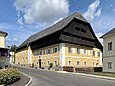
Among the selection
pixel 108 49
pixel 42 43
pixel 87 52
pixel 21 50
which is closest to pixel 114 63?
pixel 108 49

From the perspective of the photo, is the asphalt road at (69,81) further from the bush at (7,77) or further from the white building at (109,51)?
the white building at (109,51)

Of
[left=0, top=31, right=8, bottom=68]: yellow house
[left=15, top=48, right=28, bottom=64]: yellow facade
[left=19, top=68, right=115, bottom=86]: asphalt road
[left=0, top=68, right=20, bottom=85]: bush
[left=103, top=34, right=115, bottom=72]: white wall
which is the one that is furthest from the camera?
[left=15, top=48, right=28, bottom=64]: yellow facade

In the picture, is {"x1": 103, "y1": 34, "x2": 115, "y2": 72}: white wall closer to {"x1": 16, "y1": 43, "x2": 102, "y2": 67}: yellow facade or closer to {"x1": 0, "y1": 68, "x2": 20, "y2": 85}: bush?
{"x1": 16, "y1": 43, "x2": 102, "y2": 67}: yellow facade

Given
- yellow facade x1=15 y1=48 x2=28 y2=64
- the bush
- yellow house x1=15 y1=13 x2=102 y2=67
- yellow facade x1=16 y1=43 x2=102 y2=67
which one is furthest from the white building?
yellow facade x1=15 y1=48 x2=28 y2=64

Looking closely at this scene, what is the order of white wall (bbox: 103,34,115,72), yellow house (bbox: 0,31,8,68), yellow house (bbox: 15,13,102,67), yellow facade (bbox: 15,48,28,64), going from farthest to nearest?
yellow facade (bbox: 15,48,28,64)
yellow house (bbox: 15,13,102,67)
white wall (bbox: 103,34,115,72)
yellow house (bbox: 0,31,8,68)

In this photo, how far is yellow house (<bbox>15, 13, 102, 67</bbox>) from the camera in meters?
46.8

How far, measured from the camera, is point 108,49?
35938 mm

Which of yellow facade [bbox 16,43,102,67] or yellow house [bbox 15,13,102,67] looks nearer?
yellow house [bbox 15,13,102,67]

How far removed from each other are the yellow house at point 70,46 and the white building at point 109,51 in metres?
12.1

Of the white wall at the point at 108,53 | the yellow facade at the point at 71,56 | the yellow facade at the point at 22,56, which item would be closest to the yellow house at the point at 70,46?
the yellow facade at the point at 71,56

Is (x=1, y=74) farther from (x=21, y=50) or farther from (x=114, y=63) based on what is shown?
(x=21, y=50)

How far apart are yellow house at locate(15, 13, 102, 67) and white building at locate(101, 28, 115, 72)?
12124 mm

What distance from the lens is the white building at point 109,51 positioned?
3453cm

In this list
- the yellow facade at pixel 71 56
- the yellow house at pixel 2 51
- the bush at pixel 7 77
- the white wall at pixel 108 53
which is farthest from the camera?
the yellow facade at pixel 71 56
